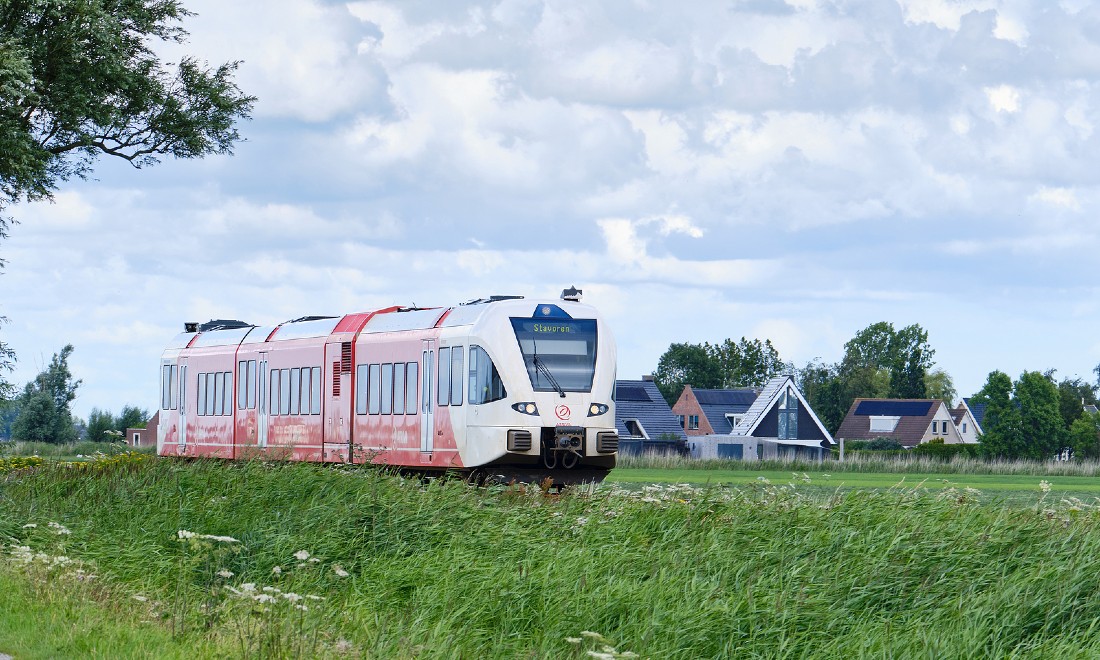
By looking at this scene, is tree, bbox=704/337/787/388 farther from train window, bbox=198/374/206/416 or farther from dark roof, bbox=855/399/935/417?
train window, bbox=198/374/206/416

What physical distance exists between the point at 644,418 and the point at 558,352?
72372 mm

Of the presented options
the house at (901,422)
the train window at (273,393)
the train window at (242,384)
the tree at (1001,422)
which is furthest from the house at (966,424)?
the train window at (273,393)

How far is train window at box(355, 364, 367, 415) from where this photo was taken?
27578 mm

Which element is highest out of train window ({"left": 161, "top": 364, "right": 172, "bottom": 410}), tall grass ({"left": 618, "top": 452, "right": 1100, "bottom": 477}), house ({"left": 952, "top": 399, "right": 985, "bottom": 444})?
house ({"left": 952, "top": 399, "right": 985, "bottom": 444})

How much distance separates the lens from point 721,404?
112375 millimetres

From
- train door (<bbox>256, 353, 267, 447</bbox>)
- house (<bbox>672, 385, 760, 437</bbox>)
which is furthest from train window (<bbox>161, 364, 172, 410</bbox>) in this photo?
house (<bbox>672, 385, 760, 437</bbox>)

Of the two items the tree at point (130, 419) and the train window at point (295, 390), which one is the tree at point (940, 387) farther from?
the train window at point (295, 390)

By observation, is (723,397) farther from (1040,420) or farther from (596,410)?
(596,410)

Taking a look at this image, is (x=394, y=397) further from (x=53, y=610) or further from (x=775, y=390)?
(x=775, y=390)

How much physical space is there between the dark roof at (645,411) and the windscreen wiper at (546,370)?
227ft

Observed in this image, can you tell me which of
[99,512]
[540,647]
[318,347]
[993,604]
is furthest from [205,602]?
[318,347]

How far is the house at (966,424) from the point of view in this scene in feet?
392

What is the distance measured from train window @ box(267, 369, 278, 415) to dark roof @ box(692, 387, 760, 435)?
79.7 meters

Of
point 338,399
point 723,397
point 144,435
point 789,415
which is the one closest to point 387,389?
point 338,399
